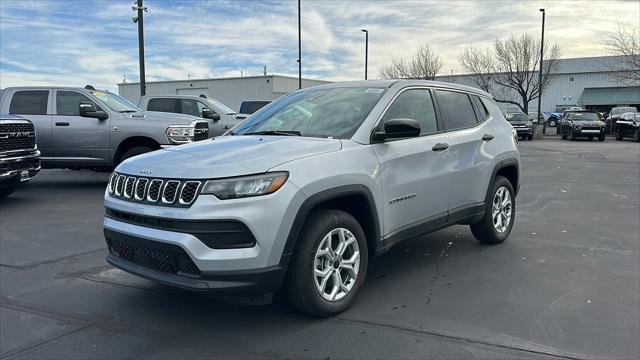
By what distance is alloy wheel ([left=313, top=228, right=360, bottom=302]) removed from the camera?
3.88 meters

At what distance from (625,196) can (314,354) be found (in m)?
8.52

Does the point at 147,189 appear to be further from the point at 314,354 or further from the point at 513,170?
the point at 513,170

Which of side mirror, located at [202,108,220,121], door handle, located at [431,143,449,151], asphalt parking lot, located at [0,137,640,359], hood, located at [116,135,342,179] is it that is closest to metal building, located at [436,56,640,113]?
side mirror, located at [202,108,220,121]

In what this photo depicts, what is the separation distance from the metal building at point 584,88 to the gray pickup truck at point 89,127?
4808 centimetres

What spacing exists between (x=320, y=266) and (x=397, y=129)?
126 centimetres

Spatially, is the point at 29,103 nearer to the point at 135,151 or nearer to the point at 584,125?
the point at 135,151

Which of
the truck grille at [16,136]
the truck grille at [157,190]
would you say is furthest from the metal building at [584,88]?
the truck grille at [157,190]

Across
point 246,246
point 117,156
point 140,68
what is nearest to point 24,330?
point 246,246

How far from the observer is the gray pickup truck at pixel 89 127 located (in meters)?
10.2

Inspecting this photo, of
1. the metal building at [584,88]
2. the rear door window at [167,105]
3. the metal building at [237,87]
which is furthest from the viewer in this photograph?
the metal building at [584,88]

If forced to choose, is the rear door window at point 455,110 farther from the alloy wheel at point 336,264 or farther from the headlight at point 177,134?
the headlight at point 177,134

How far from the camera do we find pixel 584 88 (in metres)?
59.6

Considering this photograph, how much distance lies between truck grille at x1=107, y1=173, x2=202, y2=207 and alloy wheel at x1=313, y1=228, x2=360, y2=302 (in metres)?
0.99

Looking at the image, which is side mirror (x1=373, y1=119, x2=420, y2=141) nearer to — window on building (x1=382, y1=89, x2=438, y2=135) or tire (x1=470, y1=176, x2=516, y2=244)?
window on building (x1=382, y1=89, x2=438, y2=135)
